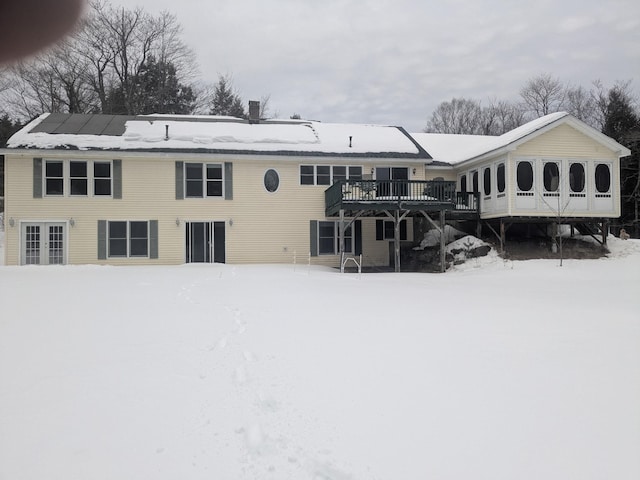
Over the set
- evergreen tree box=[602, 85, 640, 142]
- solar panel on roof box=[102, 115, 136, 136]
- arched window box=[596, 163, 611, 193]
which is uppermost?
evergreen tree box=[602, 85, 640, 142]

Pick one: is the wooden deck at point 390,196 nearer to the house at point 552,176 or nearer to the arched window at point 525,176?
the house at point 552,176

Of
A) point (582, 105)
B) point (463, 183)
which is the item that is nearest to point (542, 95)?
point (582, 105)

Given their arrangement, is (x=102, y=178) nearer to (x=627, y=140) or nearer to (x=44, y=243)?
(x=44, y=243)

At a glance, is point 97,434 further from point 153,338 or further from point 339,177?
point 339,177

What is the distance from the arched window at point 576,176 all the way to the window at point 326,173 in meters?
8.93

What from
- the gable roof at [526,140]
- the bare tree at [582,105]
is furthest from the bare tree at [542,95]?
the gable roof at [526,140]

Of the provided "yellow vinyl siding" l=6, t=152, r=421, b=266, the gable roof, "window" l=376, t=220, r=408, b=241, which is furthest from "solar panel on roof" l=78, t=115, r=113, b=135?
the gable roof

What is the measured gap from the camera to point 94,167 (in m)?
19.5

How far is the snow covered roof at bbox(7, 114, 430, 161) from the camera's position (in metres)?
19.3

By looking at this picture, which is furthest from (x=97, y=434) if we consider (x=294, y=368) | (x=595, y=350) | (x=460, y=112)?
(x=460, y=112)

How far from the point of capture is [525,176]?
20.4 meters

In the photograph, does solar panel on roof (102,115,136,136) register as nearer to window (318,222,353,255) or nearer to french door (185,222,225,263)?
french door (185,222,225,263)

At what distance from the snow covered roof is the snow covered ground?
A: 11445 millimetres

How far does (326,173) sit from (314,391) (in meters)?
17.1
